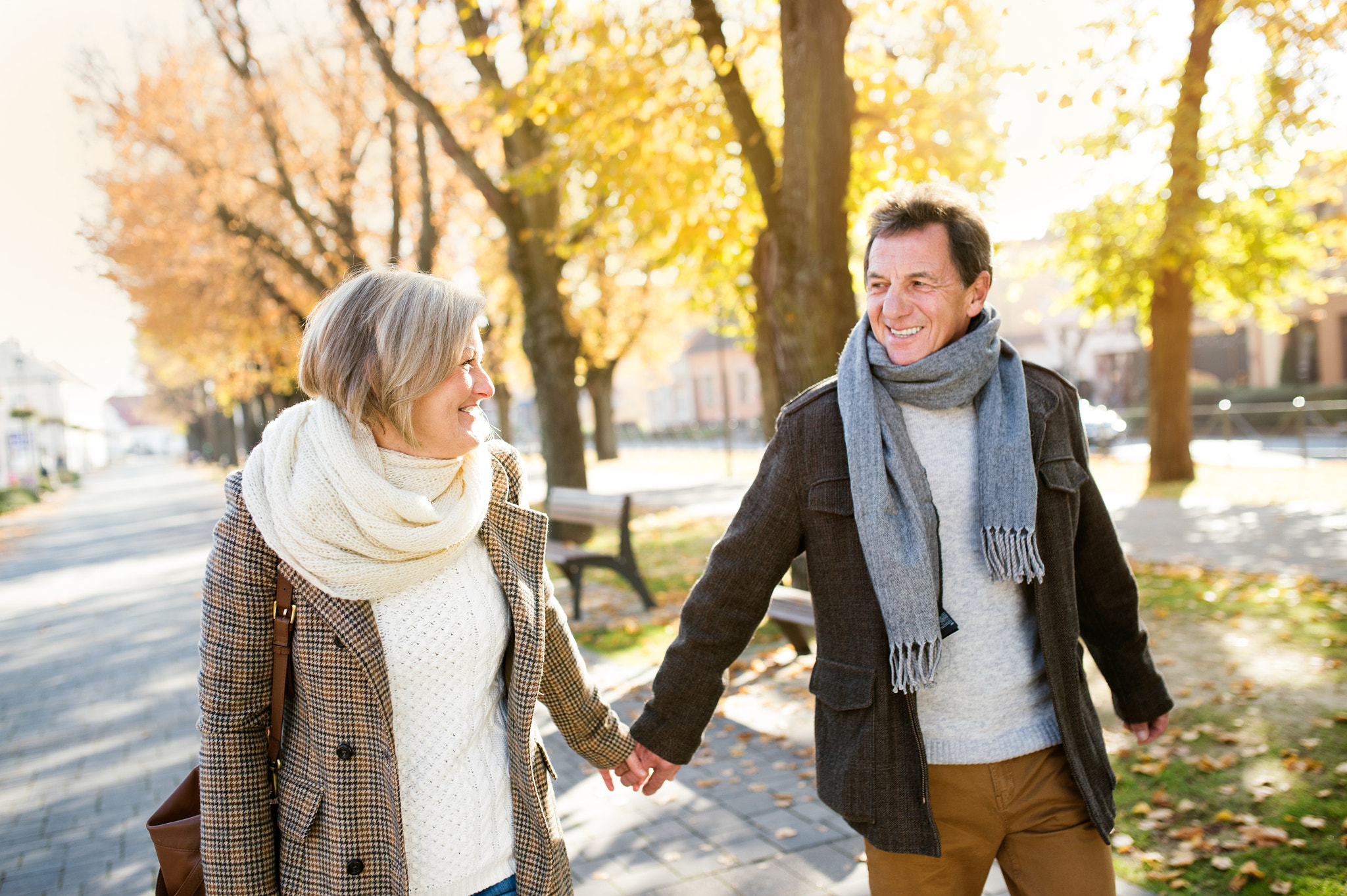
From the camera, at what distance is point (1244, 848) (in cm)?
380

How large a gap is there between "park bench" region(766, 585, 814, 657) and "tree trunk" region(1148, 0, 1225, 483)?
8.33 meters

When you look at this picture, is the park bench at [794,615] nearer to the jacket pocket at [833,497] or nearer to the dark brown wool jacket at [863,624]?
the dark brown wool jacket at [863,624]

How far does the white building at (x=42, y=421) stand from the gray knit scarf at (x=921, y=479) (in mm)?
41415

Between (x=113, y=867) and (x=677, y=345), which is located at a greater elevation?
(x=677, y=345)

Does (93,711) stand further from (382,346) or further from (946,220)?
(946,220)

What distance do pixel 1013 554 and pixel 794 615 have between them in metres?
3.75

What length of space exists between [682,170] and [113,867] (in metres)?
7.39

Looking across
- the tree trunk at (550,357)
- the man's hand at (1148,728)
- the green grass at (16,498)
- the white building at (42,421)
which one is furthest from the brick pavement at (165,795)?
the white building at (42,421)

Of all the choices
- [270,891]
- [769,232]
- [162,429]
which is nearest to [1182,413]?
[769,232]

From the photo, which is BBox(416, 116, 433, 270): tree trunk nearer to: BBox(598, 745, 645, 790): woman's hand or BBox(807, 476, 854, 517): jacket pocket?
BBox(598, 745, 645, 790): woman's hand

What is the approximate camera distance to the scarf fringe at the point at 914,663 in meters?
2.07

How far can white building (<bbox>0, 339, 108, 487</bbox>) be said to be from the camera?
40544 millimetres

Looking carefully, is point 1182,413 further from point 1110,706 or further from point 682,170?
point 1110,706

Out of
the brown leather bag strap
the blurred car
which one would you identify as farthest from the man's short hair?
the blurred car
